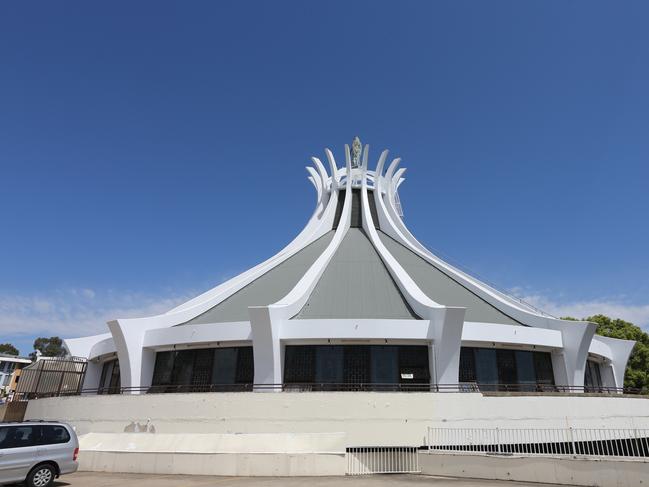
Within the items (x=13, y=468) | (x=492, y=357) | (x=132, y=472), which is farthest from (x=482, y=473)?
(x=13, y=468)

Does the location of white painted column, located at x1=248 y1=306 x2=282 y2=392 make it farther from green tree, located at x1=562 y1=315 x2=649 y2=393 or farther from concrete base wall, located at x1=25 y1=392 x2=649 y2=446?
green tree, located at x1=562 y1=315 x2=649 y2=393

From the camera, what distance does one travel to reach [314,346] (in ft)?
60.7

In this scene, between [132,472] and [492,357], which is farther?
[492,357]

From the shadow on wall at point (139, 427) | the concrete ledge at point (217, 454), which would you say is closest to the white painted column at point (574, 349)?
the concrete ledge at point (217, 454)

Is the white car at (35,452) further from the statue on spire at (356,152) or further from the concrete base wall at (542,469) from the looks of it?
the statue on spire at (356,152)

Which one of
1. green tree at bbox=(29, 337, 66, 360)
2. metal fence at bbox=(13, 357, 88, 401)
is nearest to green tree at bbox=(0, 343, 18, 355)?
green tree at bbox=(29, 337, 66, 360)

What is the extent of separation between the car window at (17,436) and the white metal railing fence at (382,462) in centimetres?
778

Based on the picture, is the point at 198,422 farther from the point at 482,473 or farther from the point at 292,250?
the point at 292,250

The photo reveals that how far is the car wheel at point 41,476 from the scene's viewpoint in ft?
31.4

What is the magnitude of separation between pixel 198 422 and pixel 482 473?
8755mm

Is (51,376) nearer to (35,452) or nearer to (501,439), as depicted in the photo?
(35,452)

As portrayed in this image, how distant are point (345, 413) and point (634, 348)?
32.5m

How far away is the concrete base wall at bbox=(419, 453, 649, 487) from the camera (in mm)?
10079

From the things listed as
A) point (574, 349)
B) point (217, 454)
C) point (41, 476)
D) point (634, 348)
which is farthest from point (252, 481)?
point (634, 348)
